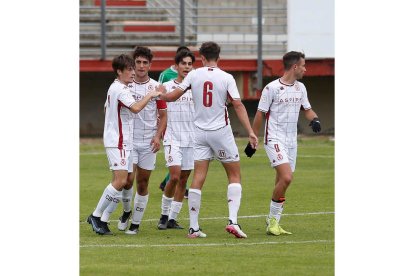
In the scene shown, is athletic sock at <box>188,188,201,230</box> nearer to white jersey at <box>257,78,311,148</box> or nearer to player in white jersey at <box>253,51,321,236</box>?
player in white jersey at <box>253,51,321,236</box>

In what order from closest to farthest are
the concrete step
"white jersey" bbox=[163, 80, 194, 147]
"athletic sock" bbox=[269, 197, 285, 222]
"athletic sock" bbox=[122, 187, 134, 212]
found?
"athletic sock" bbox=[269, 197, 285, 222]
"athletic sock" bbox=[122, 187, 134, 212]
"white jersey" bbox=[163, 80, 194, 147]
the concrete step

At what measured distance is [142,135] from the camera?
565 inches

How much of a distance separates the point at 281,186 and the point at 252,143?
0.95m

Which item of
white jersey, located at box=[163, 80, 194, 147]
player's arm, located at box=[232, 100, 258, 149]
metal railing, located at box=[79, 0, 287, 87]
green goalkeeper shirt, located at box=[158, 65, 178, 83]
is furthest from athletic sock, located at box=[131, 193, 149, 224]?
metal railing, located at box=[79, 0, 287, 87]

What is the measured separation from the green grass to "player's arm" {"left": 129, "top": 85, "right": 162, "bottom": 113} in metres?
1.35

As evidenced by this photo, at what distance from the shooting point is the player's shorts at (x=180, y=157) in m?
15.0

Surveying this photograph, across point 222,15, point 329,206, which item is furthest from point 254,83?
point 329,206

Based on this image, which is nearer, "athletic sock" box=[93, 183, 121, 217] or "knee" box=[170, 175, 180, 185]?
"athletic sock" box=[93, 183, 121, 217]

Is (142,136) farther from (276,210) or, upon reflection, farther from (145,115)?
(276,210)

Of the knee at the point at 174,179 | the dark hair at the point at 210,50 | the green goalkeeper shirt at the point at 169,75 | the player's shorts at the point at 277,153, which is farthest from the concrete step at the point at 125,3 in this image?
the dark hair at the point at 210,50

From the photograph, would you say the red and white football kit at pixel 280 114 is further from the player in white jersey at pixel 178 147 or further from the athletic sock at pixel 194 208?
the player in white jersey at pixel 178 147

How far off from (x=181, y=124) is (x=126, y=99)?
87.2 inches

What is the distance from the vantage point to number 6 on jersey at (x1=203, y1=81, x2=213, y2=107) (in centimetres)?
1334
